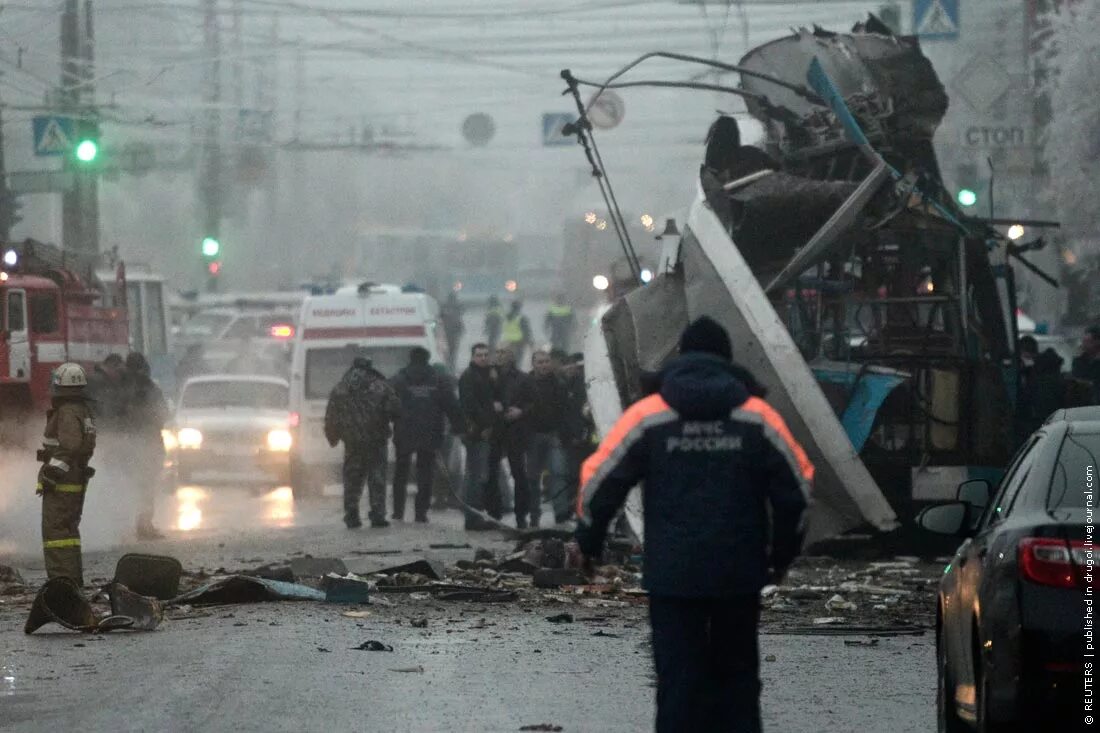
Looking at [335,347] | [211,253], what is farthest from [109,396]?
[211,253]

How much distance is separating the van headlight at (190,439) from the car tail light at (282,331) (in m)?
13.5

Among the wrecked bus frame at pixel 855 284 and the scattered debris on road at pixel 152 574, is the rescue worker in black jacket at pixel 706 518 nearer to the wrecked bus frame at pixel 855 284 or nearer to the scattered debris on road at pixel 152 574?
the scattered debris on road at pixel 152 574

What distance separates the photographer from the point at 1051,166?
43125 millimetres

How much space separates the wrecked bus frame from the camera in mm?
15047

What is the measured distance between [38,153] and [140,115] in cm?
3406

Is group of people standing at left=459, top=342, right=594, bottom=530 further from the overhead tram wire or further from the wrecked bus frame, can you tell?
the overhead tram wire

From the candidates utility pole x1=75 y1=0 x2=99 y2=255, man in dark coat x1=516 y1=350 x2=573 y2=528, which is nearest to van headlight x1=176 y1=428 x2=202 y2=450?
man in dark coat x1=516 y1=350 x2=573 y2=528

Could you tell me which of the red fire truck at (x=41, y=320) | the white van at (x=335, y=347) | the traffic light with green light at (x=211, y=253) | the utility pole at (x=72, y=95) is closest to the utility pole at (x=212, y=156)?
the traffic light with green light at (x=211, y=253)

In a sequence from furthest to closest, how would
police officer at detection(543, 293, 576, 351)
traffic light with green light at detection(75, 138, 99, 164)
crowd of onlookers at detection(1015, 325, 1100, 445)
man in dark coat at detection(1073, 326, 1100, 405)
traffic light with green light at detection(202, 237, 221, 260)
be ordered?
1. police officer at detection(543, 293, 576, 351)
2. traffic light with green light at detection(202, 237, 221, 260)
3. traffic light with green light at detection(75, 138, 99, 164)
4. man in dark coat at detection(1073, 326, 1100, 405)
5. crowd of onlookers at detection(1015, 325, 1100, 445)

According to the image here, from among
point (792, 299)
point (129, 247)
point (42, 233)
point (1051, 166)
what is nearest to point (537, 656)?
point (792, 299)

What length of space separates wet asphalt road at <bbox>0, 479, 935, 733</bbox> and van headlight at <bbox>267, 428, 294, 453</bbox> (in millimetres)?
12807

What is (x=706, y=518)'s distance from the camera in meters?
6.40

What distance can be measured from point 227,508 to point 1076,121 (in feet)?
73.6

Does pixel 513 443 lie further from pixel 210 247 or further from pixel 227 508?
pixel 210 247
